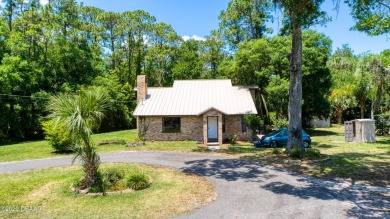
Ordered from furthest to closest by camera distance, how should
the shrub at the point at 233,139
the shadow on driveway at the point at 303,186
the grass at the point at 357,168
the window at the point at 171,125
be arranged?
the window at the point at 171,125 < the shrub at the point at 233,139 < the grass at the point at 357,168 < the shadow on driveway at the point at 303,186

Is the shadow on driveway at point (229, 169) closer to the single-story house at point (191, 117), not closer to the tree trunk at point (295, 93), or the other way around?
the tree trunk at point (295, 93)

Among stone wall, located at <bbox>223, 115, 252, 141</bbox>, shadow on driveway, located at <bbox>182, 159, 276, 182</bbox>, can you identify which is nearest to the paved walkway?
shadow on driveway, located at <bbox>182, 159, 276, 182</bbox>

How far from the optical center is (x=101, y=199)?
26.6 ft

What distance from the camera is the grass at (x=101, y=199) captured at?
23.4 feet

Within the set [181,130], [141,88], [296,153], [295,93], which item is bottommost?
[296,153]

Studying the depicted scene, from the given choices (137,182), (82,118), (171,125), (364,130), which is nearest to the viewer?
(82,118)

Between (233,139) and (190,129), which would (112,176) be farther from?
(190,129)

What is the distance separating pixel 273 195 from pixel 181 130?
A: 600 inches

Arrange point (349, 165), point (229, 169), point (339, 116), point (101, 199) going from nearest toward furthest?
1. point (101, 199)
2. point (229, 169)
3. point (349, 165)
4. point (339, 116)

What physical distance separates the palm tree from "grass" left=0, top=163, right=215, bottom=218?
1.23 meters

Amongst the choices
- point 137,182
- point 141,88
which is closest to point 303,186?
point 137,182

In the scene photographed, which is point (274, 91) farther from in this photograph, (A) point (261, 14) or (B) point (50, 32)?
(B) point (50, 32)

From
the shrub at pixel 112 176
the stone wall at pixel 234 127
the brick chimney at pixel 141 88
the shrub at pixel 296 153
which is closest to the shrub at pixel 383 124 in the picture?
the stone wall at pixel 234 127

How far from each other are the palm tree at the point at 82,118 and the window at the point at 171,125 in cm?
1360
